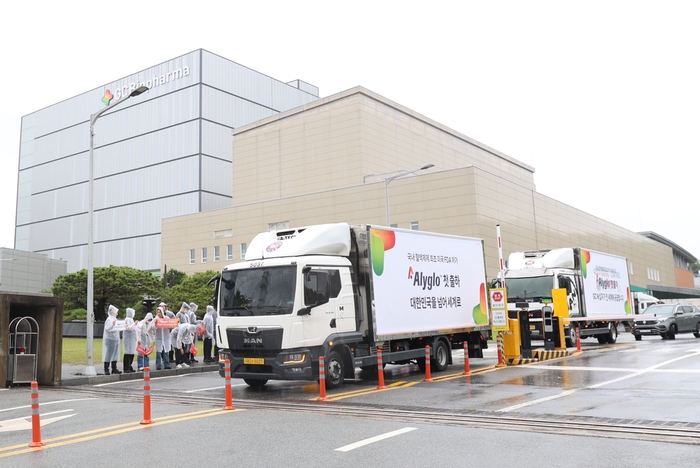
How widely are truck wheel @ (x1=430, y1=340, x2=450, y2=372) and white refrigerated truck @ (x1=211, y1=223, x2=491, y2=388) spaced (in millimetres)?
27

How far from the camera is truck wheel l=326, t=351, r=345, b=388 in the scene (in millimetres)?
13750

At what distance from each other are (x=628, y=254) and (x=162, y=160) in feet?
212

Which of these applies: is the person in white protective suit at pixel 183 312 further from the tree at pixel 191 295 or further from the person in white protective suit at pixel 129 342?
the tree at pixel 191 295

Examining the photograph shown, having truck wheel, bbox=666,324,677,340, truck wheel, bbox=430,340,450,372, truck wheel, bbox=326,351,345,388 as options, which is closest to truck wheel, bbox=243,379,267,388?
truck wheel, bbox=326,351,345,388

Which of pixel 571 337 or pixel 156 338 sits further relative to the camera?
pixel 571 337

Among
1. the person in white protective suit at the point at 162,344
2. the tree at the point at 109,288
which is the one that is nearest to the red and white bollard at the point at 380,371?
the person in white protective suit at the point at 162,344

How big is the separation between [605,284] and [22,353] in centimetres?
2212

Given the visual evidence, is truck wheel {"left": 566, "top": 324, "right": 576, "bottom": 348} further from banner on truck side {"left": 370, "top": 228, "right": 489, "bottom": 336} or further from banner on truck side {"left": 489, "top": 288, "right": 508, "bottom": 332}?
banner on truck side {"left": 489, "top": 288, "right": 508, "bottom": 332}

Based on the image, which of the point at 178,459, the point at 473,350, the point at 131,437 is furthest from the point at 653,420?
the point at 473,350

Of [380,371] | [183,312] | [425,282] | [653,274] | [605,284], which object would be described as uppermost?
[653,274]

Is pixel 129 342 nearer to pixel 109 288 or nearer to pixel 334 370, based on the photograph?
pixel 334 370

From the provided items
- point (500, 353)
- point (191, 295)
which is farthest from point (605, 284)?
point (191, 295)

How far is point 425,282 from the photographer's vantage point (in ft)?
54.7

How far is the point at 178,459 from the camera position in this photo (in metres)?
7.32
